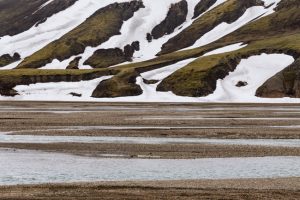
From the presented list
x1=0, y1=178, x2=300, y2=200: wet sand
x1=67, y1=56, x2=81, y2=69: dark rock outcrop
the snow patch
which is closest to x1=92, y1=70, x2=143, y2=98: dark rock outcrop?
the snow patch

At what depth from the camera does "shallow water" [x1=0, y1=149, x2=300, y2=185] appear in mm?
30422

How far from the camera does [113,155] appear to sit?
3988 cm

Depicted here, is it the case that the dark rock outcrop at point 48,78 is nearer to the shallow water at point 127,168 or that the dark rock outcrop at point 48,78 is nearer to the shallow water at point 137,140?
the shallow water at point 137,140

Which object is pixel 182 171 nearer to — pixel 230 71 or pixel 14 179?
pixel 14 179

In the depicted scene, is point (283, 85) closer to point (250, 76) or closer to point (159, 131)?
point (250, 76)

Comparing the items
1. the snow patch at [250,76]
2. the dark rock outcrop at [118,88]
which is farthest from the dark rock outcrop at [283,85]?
the dark rock outcrop at [118,88]

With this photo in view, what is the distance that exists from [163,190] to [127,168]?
814 cm

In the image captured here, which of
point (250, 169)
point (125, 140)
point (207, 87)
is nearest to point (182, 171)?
point (250, 169)

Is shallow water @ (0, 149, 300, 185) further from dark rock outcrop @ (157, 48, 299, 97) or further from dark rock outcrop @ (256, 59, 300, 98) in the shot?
dark rock outcrop @ (157, 48, 299, 97)

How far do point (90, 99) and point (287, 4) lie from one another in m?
87.7

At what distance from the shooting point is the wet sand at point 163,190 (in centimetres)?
2423

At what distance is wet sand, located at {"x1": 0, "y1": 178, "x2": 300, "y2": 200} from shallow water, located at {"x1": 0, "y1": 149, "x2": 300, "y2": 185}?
2.24 m

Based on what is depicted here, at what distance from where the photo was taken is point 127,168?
33.7 metres

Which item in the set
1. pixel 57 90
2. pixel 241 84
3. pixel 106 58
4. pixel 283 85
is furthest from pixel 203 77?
pixel 106 58
